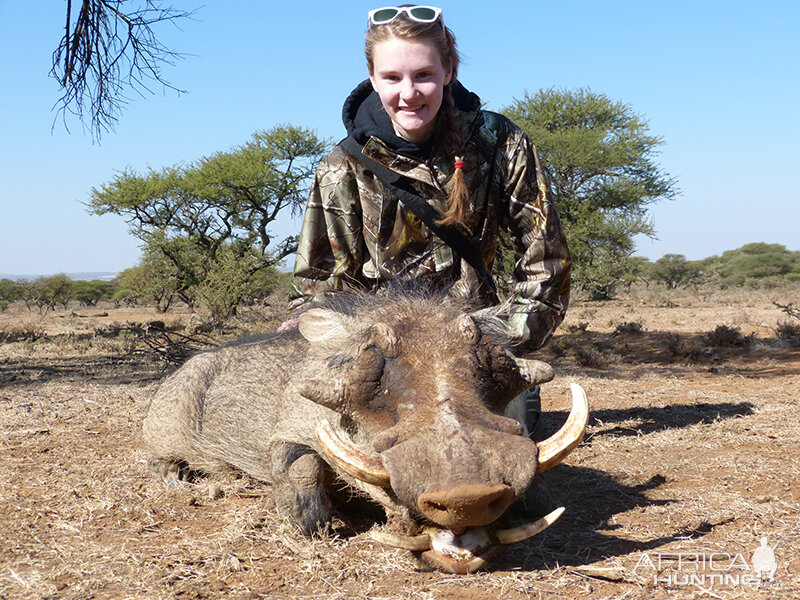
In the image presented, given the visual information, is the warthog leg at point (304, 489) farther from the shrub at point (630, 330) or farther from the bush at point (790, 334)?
the shrub at point (630, 330)

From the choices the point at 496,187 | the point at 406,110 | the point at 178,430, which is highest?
the point at 406,110

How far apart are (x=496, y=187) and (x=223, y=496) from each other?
197cm

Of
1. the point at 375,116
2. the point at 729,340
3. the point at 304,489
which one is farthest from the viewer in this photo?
A: the point at 729,340

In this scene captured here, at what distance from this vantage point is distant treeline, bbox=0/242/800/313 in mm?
24453

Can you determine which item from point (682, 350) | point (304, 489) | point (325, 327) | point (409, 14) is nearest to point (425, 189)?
point (409, 14)

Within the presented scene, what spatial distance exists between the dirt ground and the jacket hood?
5.53 ft

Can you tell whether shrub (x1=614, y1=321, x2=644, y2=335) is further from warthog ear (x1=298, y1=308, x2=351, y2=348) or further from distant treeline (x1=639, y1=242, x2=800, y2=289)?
distant treeline (x1=639, y1=242, x2=800, y2=289)

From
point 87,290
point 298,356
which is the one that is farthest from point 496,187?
point 87,290

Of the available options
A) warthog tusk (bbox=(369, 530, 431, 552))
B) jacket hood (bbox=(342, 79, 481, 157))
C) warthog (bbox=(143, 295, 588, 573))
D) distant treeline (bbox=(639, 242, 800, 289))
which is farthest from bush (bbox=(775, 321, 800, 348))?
distant treeline (bbox=(639, 242, 800, 289))

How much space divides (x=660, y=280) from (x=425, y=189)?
1207 inches

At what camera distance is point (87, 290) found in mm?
33281

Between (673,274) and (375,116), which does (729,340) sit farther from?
(673,274)

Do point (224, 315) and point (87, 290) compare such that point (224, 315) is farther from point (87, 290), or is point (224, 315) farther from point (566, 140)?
point (87, 290)

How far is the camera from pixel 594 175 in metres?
18.0
